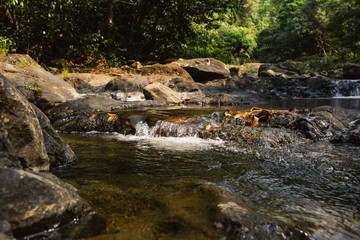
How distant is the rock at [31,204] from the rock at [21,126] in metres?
0.77

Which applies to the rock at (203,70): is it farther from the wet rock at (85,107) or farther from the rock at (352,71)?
the rock at (352,71)

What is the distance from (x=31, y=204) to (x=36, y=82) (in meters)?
7.21

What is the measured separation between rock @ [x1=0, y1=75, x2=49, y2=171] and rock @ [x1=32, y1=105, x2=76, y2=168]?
0.54 meters

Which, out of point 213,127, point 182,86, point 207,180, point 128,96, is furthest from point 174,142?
point 182,86

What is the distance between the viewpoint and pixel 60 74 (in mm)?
11359

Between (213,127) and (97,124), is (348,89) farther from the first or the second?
(97,124)

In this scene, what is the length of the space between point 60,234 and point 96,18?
15393 mm

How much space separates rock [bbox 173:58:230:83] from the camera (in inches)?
590

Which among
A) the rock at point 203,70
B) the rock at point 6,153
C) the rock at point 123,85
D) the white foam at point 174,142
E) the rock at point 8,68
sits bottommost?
the white foam at point 174,142

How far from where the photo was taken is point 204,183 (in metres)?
2.44

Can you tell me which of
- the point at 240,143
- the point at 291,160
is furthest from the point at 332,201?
the point at 240,143

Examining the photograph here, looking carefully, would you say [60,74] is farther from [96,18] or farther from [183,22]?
[183,22]

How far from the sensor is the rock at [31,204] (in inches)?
53.0

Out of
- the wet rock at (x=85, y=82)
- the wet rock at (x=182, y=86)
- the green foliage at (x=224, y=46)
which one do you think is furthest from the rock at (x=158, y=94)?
the green foliage at (x=224, y=46)
